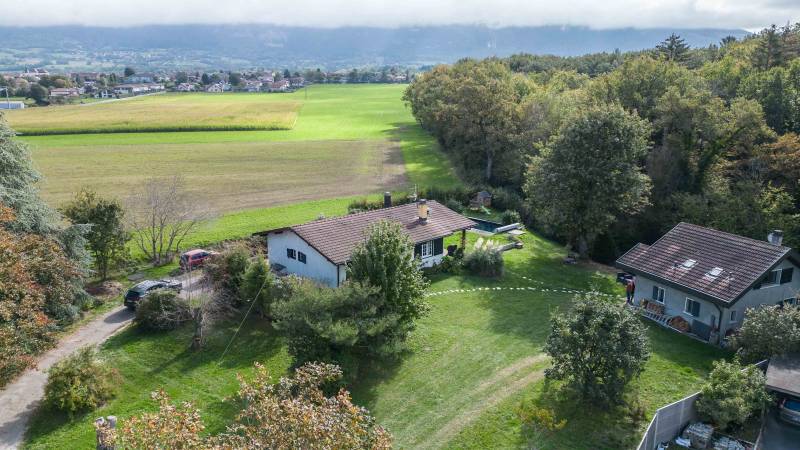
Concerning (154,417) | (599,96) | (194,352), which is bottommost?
(194,352)

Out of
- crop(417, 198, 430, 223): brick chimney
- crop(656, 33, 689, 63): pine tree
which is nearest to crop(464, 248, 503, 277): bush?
crop(417, 198, 430, 223): brick chimney

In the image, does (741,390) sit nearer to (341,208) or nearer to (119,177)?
(341,208)

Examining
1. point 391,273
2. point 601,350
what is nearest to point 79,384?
point 391,273

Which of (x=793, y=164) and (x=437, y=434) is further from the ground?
(x=793, y=164)

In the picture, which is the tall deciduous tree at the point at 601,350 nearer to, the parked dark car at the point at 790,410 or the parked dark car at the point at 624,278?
the parked dark car at the point at 790,410

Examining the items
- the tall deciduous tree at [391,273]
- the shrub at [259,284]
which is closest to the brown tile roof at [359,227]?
the shrub at [259,284]

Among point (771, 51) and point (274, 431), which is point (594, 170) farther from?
point (771, 51)

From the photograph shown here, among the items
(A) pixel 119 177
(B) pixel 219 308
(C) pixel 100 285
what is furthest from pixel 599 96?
(A) pixel 119 177
